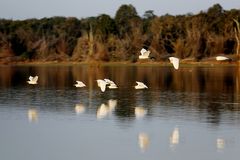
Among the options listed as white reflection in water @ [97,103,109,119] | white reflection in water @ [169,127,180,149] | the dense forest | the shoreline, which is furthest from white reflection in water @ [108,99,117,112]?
the dense forest

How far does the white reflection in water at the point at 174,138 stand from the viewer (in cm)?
1432

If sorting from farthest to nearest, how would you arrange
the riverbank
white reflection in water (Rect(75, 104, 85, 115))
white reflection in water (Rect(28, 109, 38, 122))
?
1. the riverbank
2. white reflection in water (Rect(75, 104, 85, 115))
3. white reflection in water (Rect(28, 109, 38, 122))

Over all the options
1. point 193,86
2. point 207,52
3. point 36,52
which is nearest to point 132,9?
point 36,52

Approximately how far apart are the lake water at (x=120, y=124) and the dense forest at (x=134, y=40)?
30.3m

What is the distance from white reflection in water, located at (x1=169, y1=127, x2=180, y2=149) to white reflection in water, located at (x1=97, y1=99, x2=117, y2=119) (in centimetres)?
318

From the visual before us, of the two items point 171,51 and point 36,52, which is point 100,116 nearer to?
point 171,51

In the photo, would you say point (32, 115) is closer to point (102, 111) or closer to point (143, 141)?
point (102, 111)

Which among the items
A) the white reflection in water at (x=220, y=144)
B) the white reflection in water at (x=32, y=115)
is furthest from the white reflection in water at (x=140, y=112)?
the white reflection in water at (x=220, y=144)

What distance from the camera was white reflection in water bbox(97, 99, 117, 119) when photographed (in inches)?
745

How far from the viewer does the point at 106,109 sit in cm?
2017

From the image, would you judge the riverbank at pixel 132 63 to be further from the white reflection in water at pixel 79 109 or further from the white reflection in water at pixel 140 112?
the white reflection in water at pixel 140 112

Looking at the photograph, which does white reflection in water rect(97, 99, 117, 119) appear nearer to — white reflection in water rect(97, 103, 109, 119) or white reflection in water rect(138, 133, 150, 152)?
white reflection in water rect(97, 103, 109, 119)

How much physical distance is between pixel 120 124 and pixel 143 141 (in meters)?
2.43

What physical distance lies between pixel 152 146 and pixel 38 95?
11.5 meters
